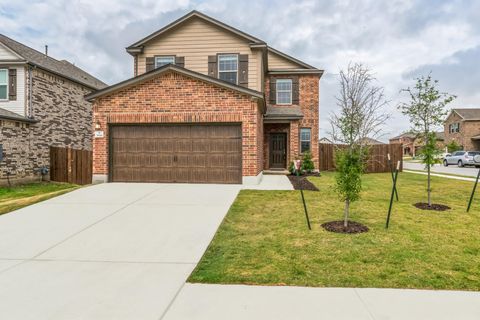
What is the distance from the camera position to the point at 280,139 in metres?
18.5

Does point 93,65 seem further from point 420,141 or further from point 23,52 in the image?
point 420,141

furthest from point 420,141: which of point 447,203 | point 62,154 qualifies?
point 62,154

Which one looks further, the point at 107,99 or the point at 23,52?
the point at 23,52

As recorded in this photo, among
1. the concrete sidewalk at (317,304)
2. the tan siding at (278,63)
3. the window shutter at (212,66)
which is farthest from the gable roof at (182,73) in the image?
the concrete sidewalk at (317,304)

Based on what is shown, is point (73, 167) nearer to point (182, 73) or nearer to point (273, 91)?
point (182, 73)

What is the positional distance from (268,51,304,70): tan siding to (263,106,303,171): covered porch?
2550mm

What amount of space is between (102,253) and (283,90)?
1554 cm

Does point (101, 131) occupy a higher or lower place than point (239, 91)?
lower

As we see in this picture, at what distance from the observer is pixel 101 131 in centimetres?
1212

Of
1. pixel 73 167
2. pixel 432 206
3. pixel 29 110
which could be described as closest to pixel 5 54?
pixel 29 110

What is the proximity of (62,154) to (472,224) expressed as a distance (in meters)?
17.3

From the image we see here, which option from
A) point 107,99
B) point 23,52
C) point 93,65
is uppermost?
point 93,65

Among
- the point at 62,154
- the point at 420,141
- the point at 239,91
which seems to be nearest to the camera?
the point at 420,141

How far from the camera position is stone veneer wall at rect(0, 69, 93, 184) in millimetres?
14156
